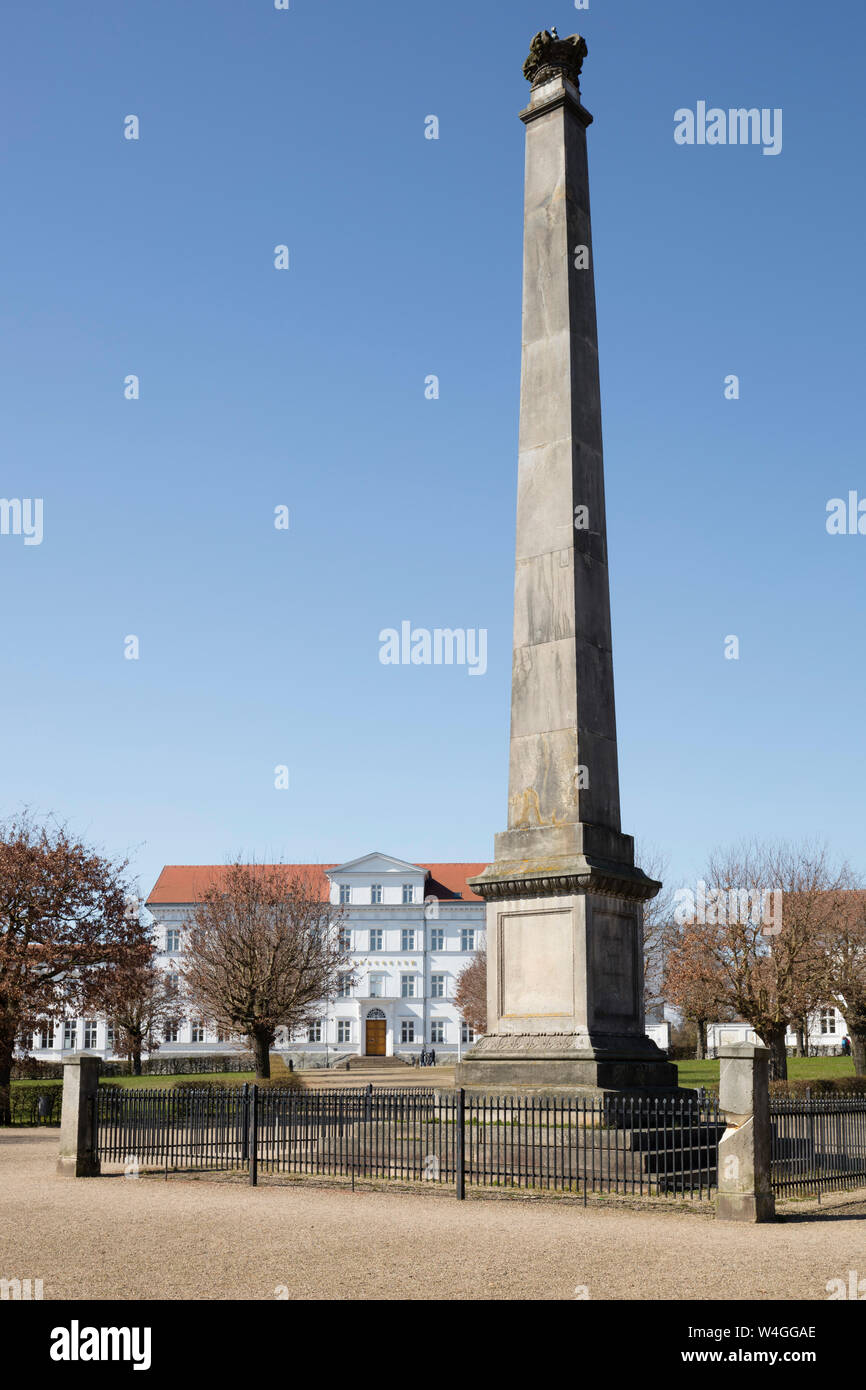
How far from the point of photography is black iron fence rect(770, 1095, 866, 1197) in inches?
575

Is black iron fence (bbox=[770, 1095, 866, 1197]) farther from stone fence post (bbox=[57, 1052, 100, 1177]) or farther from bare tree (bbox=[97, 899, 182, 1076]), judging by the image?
bare tree (bbox=[97, 899, 182, 1076])

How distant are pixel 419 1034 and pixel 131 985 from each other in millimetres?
53127

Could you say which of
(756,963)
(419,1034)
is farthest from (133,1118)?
(419,1034)


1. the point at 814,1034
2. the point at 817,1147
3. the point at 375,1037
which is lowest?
the point at 814,1034

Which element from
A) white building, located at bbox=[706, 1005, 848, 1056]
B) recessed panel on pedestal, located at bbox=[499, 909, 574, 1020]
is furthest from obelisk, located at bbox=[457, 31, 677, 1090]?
white building, located at bbox=[706, 1005, 848, 1056]

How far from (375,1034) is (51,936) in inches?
2136

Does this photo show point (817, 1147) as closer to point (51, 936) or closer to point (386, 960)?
point (51, 936)

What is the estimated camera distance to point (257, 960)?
35281 mm

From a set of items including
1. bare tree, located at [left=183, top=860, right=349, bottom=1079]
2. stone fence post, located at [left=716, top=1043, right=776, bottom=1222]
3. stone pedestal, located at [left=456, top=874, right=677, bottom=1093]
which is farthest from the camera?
bare tree, located at [left=183, top=860, right=349, bottom=1079]

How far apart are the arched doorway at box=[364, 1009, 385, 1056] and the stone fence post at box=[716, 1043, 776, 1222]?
2847 inches

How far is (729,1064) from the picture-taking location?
42.5 feet

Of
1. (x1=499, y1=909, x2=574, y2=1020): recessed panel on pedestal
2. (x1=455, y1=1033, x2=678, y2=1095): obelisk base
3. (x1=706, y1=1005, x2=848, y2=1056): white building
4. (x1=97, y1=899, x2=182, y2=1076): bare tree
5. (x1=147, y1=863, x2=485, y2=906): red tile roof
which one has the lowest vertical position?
(x1=706, y1=1005, x2=848, y2=1056): white building

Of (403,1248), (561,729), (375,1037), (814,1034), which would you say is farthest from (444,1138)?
(814,1034)
